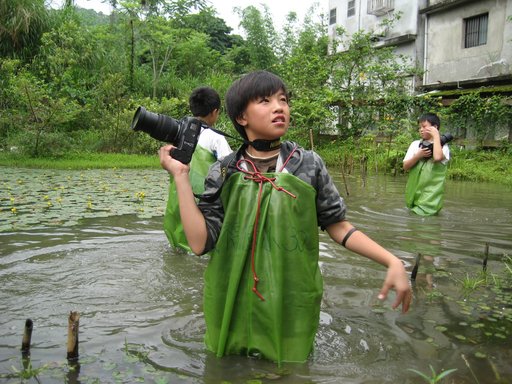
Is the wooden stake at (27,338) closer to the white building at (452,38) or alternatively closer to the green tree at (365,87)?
the green tree at (365,87)

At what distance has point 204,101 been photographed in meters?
4.29

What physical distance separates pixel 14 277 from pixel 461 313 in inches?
118

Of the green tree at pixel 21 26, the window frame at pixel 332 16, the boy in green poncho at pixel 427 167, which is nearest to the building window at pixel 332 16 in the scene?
the window frame at pixel 332 16

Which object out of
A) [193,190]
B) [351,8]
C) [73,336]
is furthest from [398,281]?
[351,8]

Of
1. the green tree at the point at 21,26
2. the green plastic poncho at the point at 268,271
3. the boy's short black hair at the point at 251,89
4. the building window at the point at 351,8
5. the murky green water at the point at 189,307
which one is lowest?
the murky green water at the point at 189,307

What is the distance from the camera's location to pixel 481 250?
4.79m

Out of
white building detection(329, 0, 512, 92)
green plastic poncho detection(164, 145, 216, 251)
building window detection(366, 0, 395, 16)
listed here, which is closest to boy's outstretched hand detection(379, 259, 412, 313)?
green plastic poncho detection(164, 145, 216, 251)

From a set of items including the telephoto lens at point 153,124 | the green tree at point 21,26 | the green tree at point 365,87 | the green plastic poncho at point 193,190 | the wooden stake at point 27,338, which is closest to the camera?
the telephoto lens at point 153,124

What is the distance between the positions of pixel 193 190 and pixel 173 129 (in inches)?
88.8

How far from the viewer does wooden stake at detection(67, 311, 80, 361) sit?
216cm

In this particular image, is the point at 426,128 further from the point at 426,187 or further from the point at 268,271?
the point at 268,271

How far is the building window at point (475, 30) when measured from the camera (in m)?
16.8

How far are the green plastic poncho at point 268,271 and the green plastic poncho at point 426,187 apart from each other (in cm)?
439

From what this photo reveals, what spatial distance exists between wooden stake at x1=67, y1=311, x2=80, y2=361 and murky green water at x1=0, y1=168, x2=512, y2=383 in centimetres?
5
